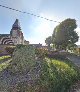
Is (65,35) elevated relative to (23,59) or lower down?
elevated

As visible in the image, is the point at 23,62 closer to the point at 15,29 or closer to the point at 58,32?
the point at 58,32

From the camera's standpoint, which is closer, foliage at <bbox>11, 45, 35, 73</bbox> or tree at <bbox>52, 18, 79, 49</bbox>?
foliage at <bbox>11, 45, 35, 73</bbox>

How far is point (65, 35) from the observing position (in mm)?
69875

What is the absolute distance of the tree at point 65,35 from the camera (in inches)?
2736

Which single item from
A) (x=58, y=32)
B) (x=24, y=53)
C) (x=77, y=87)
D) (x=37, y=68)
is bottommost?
(x=77, y=87)

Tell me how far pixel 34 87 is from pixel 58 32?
54.8 meters

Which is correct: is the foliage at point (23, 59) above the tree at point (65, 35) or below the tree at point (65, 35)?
below

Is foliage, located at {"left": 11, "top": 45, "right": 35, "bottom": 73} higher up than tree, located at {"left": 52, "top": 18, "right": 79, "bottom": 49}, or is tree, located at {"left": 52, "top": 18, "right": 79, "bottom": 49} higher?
tree, located at {"left": 52, "top": 18, "right": 79, "bottom": 49}

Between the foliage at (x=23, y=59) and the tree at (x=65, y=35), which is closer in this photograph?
the foliage at (x=23, y=59)

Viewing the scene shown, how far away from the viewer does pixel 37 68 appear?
2181cm

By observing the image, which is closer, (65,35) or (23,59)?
(23,59)

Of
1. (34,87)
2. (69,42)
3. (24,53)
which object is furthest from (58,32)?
(34,87)

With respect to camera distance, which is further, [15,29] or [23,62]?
[15,29]

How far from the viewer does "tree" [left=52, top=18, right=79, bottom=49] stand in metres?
69.5
